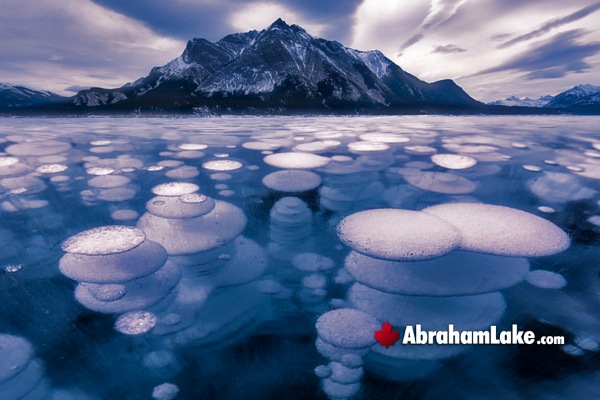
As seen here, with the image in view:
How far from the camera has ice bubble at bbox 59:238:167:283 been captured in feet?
7.06

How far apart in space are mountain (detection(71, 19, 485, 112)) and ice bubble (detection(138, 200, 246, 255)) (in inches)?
3357

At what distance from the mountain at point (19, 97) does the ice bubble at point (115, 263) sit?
207 meters

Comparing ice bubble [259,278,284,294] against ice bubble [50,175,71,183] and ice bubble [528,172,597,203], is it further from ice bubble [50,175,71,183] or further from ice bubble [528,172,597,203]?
ice bubble [50,175,71,183]

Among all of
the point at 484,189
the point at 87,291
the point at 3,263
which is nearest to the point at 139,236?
the point at 87,291

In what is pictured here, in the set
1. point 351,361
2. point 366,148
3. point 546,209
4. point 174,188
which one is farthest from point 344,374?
point 366,148

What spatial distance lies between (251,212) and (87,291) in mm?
1716

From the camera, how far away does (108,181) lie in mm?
4402

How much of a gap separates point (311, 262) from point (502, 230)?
5.87ft

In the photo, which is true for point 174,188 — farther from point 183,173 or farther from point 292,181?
point 292,181

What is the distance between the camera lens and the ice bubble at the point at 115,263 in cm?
215

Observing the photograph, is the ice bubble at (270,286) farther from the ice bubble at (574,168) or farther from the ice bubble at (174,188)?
the ice bubble at (574,168)

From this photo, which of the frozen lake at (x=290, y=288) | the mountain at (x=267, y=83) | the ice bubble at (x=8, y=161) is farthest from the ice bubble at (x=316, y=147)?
the mountain at (x=267, y=83)

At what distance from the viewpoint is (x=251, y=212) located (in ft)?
11.3

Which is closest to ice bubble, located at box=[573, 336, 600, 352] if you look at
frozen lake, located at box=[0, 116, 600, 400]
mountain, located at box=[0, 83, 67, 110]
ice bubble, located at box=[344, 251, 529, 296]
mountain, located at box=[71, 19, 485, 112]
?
frozen lake, located at box=[0, 116, 600, 400]
